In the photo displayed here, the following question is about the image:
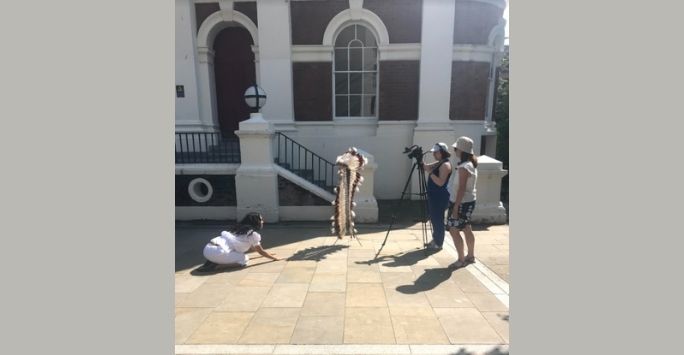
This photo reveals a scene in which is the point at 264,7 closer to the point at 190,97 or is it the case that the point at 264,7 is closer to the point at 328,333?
the point at 190,97

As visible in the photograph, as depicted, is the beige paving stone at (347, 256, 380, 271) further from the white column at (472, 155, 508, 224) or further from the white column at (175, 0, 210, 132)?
the white column at (175, 0, 210, 132)

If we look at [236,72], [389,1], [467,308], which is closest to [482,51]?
[389,1]

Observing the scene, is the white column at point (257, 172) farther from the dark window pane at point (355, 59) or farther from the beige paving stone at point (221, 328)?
the beige paving stone at point (221, 328)

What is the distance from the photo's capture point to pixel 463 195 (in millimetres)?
4133

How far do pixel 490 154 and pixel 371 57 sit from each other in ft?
15.8

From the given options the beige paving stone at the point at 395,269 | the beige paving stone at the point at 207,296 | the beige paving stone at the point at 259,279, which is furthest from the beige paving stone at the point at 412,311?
the beige paving stone at the point at 207,296

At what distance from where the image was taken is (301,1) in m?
8.32

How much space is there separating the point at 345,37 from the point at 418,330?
7.76 meters

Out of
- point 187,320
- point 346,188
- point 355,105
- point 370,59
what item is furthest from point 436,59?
point 187,320

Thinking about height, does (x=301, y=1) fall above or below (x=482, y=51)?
above

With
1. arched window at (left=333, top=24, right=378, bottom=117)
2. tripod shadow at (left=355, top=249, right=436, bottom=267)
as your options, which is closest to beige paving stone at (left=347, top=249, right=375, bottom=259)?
tripod shadow at (left=355, top=249, right=436, bottom=267)

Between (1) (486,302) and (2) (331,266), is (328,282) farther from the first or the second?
(1) (486,302)

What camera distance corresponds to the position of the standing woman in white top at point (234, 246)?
4.35m

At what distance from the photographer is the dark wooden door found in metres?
8.83
